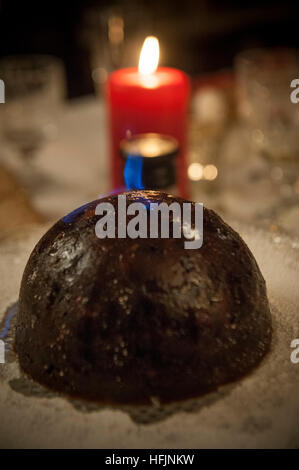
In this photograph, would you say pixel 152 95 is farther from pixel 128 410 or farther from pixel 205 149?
pixel 128 410

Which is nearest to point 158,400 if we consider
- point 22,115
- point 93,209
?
point 93,209

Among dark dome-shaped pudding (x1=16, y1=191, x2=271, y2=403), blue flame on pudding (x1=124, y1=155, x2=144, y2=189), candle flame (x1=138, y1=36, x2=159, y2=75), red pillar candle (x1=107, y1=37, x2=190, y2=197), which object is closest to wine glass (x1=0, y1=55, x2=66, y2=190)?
red pillar candle (x1=107, y1=37, x2=190, y2=197)

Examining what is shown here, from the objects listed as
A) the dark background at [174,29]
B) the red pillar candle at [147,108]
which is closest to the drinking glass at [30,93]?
the red pillar candle at [147,108]

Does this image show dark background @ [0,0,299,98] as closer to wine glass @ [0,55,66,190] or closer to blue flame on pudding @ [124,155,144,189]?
wine glass @ [0,55,66,190]

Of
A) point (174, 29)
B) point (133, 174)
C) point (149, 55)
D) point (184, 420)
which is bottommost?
point (184, 420)

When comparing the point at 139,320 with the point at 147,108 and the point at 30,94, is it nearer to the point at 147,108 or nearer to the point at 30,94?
the point at 147,108

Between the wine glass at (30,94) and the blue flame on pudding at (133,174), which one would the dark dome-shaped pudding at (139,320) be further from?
the wine glass at (30,94)

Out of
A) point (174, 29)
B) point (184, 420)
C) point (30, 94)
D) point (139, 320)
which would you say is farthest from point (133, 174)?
point (174, 29)
